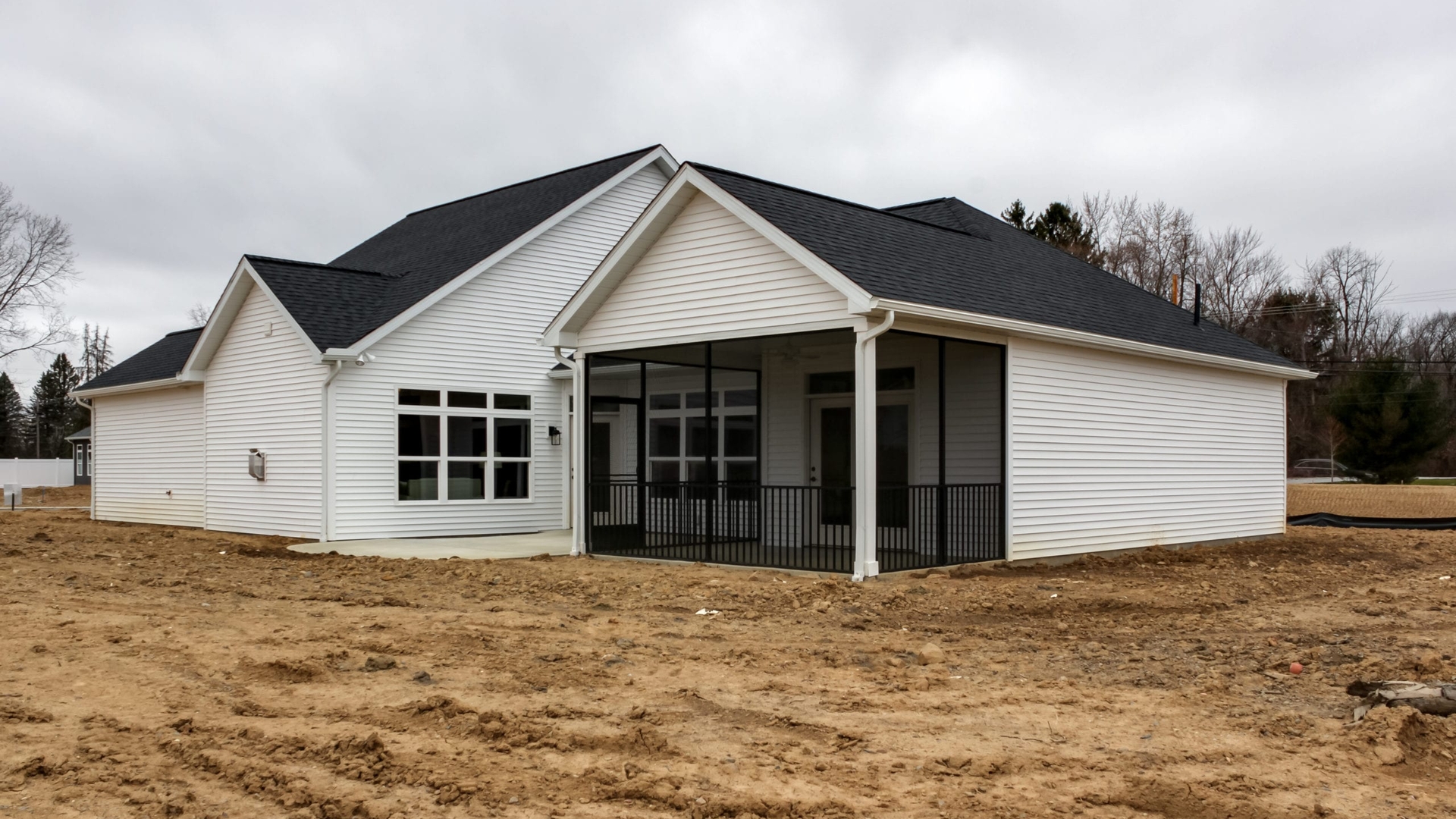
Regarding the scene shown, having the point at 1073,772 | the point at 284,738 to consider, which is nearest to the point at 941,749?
the point at 1073,772

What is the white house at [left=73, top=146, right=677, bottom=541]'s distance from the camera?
1753 cm

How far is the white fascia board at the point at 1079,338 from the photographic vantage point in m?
12.0

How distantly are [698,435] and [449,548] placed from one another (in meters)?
4.11

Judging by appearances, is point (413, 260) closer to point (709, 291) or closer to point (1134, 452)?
point (709, 291)

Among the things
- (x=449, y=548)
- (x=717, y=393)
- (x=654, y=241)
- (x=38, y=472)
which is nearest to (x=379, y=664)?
(x=654, y=241)

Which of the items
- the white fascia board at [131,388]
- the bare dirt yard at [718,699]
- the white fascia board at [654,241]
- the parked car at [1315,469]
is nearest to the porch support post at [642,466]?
the white fascia board at [654,241]

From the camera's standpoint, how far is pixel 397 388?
17.9m

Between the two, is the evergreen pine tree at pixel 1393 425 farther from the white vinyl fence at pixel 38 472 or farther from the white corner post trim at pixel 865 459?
the white vinyl fence at pixel 38 472

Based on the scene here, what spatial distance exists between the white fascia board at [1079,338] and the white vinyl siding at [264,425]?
959cm

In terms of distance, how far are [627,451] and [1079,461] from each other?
315 inches

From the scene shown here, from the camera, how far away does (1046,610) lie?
10.2 metres

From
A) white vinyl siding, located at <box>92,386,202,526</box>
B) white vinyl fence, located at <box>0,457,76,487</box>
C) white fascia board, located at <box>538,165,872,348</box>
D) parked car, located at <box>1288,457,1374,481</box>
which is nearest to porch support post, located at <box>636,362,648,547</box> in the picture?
white fascia board, located at <box>538,165,872,348</box>

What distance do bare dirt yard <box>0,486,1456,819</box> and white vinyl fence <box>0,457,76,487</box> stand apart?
1523 inches

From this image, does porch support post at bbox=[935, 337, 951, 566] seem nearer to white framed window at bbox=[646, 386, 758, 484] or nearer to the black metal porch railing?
the black metal porch railing
